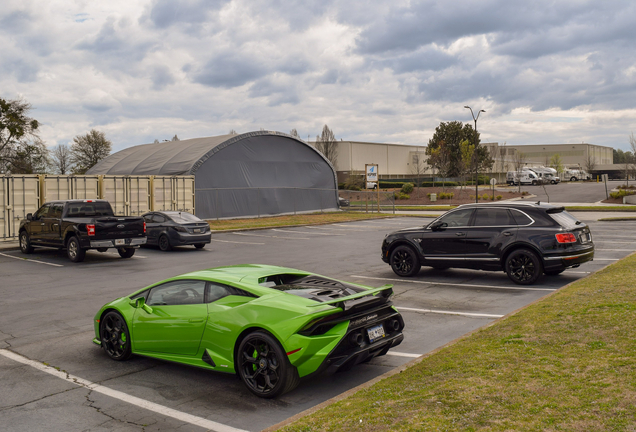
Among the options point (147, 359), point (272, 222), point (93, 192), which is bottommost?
point (147, 359)

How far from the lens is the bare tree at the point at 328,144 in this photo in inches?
3295

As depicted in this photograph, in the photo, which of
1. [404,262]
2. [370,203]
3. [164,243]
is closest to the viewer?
[404,262]

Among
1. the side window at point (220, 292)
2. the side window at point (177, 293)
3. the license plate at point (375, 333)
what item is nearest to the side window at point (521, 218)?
the license plate at point (375, 333)

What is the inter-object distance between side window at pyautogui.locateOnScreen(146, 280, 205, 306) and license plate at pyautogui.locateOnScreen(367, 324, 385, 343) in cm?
197

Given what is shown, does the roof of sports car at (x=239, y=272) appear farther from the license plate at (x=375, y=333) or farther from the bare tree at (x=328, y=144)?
the bare tree at (x=328, y=144)

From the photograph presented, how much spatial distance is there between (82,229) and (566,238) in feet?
44.5

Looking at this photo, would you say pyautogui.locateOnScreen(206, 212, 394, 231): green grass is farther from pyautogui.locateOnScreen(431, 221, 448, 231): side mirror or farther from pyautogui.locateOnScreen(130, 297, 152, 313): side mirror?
pyautogui.locateOnScreen(130, 297, 152, 313): side mirror

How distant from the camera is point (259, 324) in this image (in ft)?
18.4

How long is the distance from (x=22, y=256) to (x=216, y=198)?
Result: 16963mm

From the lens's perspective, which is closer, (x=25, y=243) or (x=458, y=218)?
(x=458, y=218)

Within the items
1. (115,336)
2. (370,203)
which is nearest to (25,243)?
(115,336)

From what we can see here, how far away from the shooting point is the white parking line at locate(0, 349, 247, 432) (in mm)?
5070

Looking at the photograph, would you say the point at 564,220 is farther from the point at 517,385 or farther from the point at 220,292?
the point at 220,292

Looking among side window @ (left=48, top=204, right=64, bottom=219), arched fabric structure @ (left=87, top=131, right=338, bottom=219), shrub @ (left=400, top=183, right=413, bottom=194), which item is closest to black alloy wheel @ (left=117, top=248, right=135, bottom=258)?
side window @ (left=48, top=204, right=64, bottom=219)
